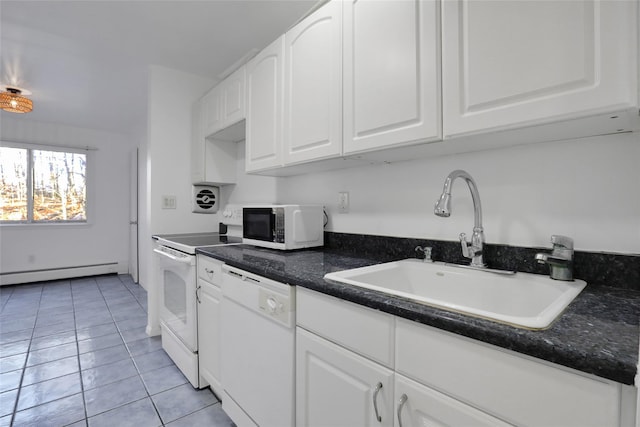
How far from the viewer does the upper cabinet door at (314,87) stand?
4.57 ft

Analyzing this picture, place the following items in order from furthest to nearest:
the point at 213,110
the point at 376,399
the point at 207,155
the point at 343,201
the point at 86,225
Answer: the point at 86,225 < the point at 207,155 < the point at 213,110 < the point at 343,201 < the point at 376,399

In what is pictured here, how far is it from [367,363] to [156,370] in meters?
1.89

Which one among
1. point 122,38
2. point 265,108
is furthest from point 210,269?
point 122,38

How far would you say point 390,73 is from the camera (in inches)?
45.9

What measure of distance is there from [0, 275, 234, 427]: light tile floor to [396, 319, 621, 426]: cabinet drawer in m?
1.33

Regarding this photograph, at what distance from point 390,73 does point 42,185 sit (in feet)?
18.1

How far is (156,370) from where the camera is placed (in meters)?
2.08

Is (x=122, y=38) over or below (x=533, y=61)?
over

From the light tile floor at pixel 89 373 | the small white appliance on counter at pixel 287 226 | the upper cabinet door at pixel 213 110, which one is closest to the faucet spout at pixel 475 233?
the small white appliance on counter at pixel 287 226

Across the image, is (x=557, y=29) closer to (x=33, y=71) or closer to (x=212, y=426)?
(x=212, y=426)

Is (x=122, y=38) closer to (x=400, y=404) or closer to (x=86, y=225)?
(x=400, y=404)

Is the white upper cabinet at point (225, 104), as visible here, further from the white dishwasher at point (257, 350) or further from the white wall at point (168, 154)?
the white dishwasher at point (257, 350)

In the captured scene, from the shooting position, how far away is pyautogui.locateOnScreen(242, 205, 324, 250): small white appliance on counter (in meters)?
1.68

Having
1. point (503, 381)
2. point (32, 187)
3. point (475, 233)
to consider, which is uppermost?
point (32, 187)
